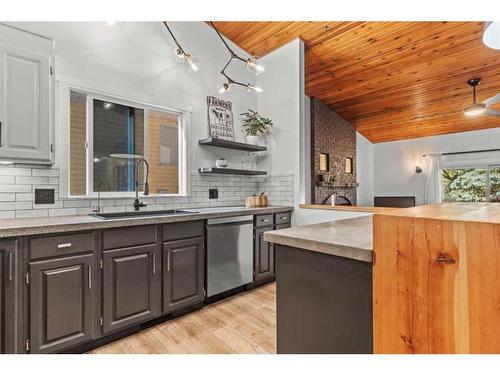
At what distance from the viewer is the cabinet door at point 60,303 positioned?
1.60 m

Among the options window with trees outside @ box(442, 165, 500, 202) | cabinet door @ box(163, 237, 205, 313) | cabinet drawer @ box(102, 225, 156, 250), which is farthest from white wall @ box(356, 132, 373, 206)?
cabinet drawer @ box(102, 225, 156, 250)

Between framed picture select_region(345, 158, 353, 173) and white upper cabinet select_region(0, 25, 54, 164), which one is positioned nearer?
white upper cabinet select_region(0, 25, 54, 164)

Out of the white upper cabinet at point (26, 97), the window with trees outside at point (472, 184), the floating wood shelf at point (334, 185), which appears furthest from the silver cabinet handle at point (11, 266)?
the window with trees outside at point (472, 184)

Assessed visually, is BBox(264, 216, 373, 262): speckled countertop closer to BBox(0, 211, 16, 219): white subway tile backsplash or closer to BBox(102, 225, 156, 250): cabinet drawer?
BBox(102, 225, 156, 250): cabinet drawer

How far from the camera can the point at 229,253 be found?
8.84ft

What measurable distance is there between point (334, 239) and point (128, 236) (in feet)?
5.22

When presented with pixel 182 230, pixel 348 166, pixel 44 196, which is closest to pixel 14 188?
pixel 44 196

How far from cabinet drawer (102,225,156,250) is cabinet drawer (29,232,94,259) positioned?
0.33 feet

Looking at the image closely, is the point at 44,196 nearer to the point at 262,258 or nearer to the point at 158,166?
the point at 158,166

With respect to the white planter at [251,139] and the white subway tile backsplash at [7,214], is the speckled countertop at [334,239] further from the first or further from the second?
the white planter at [251,139]

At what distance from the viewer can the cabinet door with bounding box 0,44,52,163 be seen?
1.71 m
